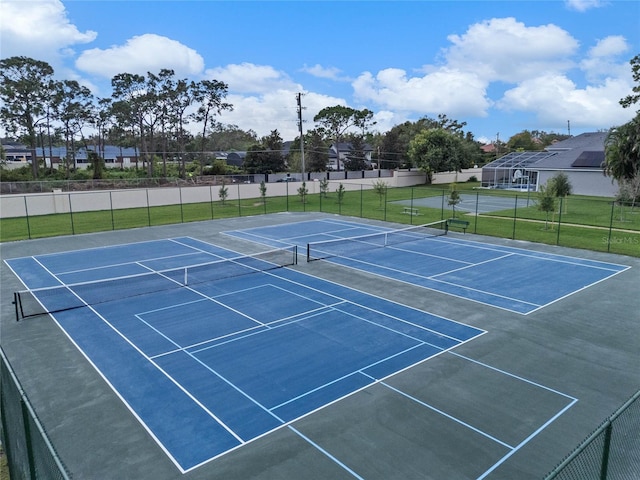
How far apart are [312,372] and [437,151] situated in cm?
5096

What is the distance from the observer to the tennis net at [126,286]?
1520 cm

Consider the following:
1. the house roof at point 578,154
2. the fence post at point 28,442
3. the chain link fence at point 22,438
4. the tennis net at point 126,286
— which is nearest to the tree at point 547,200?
the tennis net at point 126,286

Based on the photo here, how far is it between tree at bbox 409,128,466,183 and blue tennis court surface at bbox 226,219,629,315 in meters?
32.8

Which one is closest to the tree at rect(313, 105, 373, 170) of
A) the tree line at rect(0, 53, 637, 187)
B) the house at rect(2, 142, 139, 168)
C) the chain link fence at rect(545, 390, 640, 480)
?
the tree line at rect(0, 53, 637, 187)

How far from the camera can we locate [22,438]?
6504 millimetres

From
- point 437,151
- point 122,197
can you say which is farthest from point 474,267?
point 437,151

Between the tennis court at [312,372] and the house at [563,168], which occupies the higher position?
the house at [563,168]

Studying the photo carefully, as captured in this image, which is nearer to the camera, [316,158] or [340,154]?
[316,158]

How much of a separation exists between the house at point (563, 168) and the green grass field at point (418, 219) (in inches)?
251

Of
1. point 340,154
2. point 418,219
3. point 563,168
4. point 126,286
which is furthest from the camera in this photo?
point 340,154

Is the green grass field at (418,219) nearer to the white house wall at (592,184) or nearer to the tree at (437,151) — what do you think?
the white house wall at (592,184)

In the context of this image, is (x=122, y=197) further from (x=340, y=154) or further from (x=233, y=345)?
(x=340, y=154)

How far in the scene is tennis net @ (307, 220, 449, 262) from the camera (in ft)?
74.7

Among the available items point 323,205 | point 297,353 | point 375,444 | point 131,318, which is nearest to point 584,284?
point 297,353
